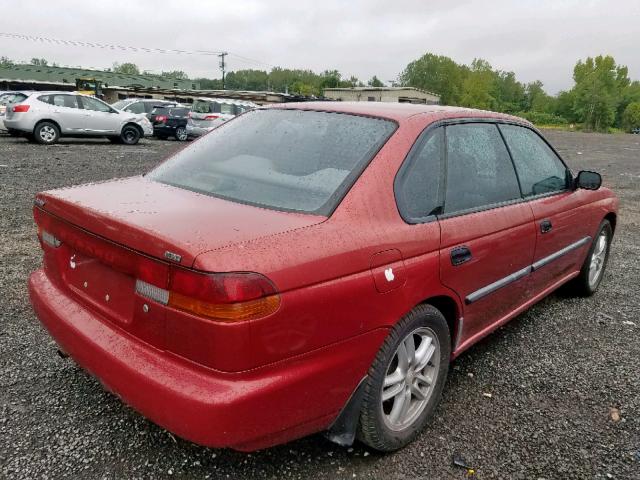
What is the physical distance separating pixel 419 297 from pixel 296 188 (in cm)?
72

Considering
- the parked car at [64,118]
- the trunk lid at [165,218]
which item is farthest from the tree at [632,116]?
the trunk lid at [165,218]

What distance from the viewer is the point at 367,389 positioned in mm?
2201

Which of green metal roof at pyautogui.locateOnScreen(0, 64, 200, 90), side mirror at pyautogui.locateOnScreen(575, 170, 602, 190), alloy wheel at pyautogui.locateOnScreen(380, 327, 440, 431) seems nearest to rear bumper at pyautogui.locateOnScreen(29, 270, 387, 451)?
alloy wheel at pyautogui.locateOnScreen(380, 327, 440, 431)

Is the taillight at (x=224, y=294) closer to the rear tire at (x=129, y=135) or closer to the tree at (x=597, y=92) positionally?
the rear tire at (x=129, y=135)

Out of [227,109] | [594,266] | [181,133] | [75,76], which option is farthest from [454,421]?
[75,76]

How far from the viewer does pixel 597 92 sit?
311 ft

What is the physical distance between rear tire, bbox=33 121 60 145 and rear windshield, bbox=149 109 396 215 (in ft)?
46.5

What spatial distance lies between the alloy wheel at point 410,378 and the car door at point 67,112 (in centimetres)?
1530

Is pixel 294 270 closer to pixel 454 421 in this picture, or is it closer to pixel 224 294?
pixel 224 294

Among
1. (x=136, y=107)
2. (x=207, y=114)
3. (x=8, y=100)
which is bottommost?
(x=136, y=107)

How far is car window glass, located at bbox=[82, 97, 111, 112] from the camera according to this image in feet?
51.6

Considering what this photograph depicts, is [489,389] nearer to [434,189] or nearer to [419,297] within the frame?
[419,297]

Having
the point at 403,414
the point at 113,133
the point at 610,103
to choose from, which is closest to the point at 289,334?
the point at 403,414

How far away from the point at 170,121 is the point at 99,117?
153 inches
